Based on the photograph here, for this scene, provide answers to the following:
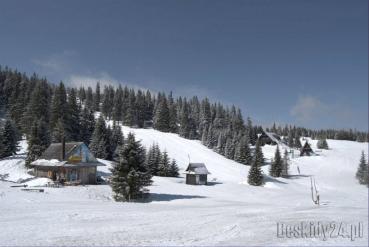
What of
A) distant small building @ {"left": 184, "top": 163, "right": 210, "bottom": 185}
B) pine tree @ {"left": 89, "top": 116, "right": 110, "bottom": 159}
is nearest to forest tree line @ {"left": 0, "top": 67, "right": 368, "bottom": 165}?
→ pine tree @ {"left": 89, "top": 116, "right": 110, "bottom": 159}

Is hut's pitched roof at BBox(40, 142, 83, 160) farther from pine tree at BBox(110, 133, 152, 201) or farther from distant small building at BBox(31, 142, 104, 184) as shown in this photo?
pine tree at BBox(110, 133, 152, 201)

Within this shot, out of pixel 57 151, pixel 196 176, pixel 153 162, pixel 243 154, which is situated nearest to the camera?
pixel 57 151

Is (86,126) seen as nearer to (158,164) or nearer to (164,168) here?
(158,164)

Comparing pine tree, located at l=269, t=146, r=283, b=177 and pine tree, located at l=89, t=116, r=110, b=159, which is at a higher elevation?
pine tree, located at l=89, t=116, r=110, b=159

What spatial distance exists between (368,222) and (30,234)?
23591mm

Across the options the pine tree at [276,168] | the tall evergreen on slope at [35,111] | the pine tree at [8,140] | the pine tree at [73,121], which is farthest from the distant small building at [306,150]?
the pine tree at [8,140]

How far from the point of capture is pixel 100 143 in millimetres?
66812

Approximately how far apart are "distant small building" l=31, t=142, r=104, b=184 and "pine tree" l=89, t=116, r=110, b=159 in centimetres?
1894

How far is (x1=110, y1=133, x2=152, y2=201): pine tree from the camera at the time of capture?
33.0 meters

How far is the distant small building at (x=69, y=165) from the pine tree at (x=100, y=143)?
62.1ft

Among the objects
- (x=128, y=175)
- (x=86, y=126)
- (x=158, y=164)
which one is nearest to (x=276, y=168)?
(x=158, y=164)

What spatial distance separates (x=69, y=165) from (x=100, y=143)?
74.8 ft

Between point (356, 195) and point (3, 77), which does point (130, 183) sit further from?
point (3, 77)

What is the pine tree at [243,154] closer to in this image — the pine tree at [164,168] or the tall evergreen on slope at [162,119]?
the pine tree at [164,168]
